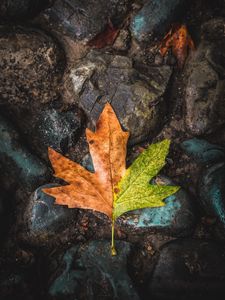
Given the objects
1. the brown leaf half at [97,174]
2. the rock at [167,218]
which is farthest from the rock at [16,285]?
the rock at [167,218]

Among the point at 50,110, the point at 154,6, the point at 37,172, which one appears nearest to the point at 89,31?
the point at 154,6

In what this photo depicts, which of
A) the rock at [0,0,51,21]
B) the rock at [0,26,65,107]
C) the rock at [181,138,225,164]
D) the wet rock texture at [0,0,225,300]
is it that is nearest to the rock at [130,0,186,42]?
the wet rock texture at [0,0,225,300]


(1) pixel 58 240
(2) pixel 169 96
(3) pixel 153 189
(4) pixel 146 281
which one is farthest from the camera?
(2) pixel 169 96

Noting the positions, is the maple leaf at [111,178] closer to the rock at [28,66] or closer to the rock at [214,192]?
the rock at [214,192]

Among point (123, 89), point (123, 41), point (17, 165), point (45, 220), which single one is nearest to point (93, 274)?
point (45, 220)

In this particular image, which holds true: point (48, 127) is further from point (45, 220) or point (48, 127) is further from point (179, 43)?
point (179, 43)

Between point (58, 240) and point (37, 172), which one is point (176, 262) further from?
point (37, 172)
